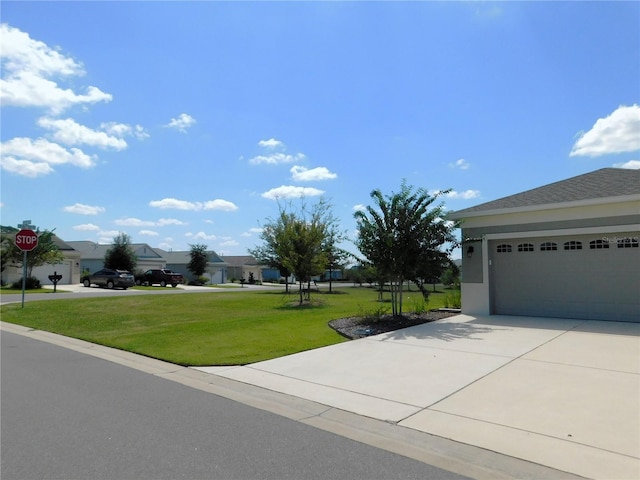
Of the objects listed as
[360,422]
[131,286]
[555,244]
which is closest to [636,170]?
[555,244]

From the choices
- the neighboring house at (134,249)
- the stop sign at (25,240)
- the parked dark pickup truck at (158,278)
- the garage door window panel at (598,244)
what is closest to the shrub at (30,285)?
the parked dark pickup truck at (158,278)

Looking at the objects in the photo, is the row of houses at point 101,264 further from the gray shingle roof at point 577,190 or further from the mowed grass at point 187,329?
the gray shingle roof at point 577,190

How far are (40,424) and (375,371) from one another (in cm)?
487

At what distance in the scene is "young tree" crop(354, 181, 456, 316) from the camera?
42.6 feet

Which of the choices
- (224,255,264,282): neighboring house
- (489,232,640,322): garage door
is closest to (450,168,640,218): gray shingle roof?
(489,232,640,322): garage door

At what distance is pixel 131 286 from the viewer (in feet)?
127

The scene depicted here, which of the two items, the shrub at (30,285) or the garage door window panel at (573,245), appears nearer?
the garage door window panel at (573,245)

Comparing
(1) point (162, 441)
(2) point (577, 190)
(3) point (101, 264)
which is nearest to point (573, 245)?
(2) point (577, 190)

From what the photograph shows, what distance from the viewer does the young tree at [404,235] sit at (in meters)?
13.0

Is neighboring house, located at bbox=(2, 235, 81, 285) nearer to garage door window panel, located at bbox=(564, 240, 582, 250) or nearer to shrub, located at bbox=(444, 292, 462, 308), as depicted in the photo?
shrub, located at bbox=(444, 292, 462, 308)

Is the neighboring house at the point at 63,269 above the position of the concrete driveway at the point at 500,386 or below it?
above

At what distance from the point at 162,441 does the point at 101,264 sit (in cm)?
6026

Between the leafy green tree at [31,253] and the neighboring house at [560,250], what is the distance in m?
35.6

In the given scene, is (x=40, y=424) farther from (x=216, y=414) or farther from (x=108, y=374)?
(x=108, y=374)
